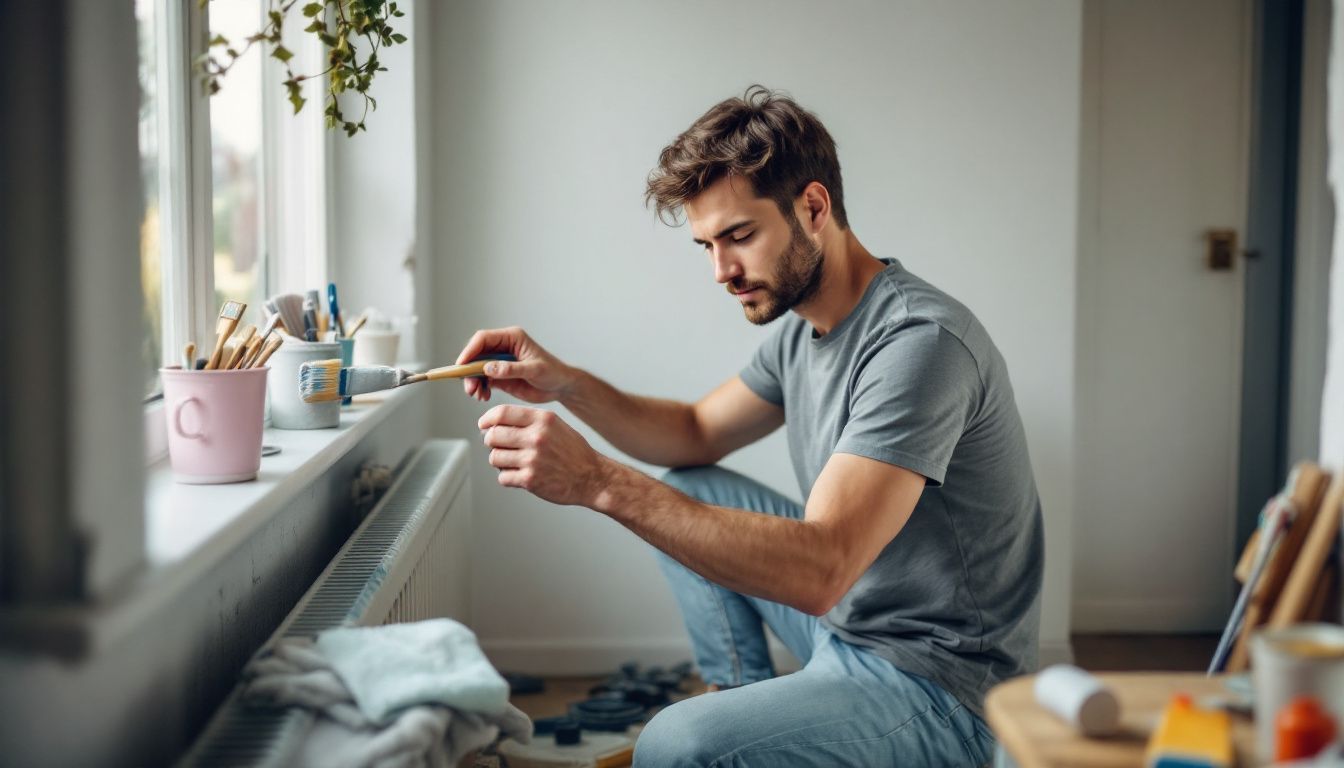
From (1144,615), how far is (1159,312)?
32.1 inches

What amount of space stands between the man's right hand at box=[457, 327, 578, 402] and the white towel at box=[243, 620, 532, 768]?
76cm

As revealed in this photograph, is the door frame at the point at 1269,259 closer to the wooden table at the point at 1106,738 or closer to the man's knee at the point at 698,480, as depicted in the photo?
the man's knee at the point at 698,480

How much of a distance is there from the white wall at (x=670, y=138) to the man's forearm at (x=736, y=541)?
1.41m

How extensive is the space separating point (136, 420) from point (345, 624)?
42 centimetres

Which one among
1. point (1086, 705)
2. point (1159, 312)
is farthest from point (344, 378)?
point (1159, 312)

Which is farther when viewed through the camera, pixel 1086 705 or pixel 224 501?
pixel 224 501

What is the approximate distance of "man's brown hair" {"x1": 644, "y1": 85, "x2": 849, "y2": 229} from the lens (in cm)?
171

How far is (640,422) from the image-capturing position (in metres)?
2.06

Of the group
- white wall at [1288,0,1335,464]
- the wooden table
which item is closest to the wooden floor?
white wall at [1288,0,1335,464]

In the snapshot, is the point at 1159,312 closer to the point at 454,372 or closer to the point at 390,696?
the point at 454,372

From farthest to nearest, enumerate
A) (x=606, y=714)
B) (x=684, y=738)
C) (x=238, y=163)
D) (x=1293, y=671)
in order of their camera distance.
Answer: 1. (x=606, y=714)
2. (x=238, y=163)
3. (x=684, y=738)
4. (x=1293, y=671)

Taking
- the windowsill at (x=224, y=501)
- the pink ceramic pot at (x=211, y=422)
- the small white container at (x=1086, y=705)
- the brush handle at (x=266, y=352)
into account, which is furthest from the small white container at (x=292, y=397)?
the small white container at (x=1086, y=705)

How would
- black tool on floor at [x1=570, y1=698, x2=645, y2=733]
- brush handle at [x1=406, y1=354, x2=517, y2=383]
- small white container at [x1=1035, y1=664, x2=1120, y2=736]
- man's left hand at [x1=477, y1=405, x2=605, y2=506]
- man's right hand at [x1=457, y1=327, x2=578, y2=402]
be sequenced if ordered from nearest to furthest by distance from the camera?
small white container at [x1=1035, y1=664, x2=1120, y2=736], man's left hand at [x1=477, y1=405, x2=605, y2=506], brush handle at [x1=406, y1=354, x2=517, y2=383], man's right hand at [x1=457, y1=327, x2=578, y2=402], black tool on floor at [x1=570, y1=698, x2=645, y2=733]

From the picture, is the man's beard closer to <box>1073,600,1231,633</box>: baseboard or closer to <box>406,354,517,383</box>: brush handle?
<box>406,354,517,383</box>: brush handle
